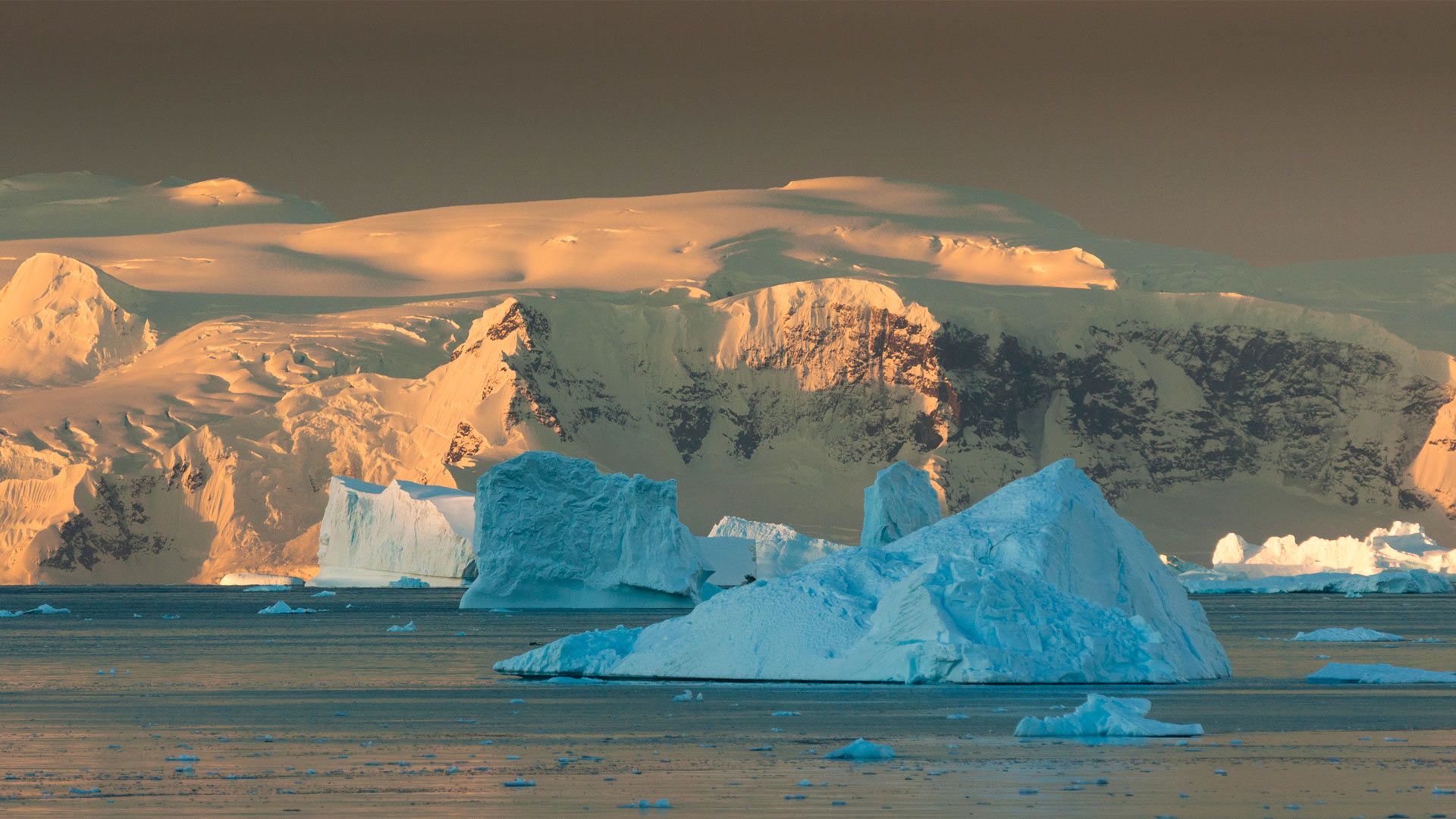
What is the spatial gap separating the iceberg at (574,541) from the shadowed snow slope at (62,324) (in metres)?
102

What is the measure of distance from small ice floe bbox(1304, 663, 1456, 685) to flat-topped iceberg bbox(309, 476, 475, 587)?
61.5 metres

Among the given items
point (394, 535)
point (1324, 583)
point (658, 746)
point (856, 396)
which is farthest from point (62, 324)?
point (658, 746)

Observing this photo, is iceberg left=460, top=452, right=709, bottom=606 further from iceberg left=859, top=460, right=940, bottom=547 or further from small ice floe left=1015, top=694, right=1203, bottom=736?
small ice floe left=1015, top=694, right=1203, bottom=736

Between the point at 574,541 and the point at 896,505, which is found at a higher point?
the point at 896,505

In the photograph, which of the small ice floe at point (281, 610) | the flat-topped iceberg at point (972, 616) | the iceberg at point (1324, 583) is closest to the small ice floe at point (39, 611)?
the small ice floe at point (281, 610)

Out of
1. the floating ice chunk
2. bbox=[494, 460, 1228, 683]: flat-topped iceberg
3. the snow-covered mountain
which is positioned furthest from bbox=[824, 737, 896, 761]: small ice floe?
the snow-covered mountain

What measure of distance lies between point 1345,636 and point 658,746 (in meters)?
29.4

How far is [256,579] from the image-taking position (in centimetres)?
12850

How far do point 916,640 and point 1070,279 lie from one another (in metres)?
155

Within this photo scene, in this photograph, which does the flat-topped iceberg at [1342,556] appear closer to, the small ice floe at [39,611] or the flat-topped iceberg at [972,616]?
the small ice floe at [39,611]

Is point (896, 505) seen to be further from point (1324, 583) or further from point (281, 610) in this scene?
point (1324, 583)

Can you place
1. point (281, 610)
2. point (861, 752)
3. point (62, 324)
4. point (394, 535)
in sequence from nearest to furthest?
point (861, 752), point (281, 610), point (394, 535), point (62, 324)

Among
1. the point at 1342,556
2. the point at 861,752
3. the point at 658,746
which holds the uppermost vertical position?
the point at 861,752

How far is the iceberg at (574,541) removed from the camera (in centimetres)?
7262
